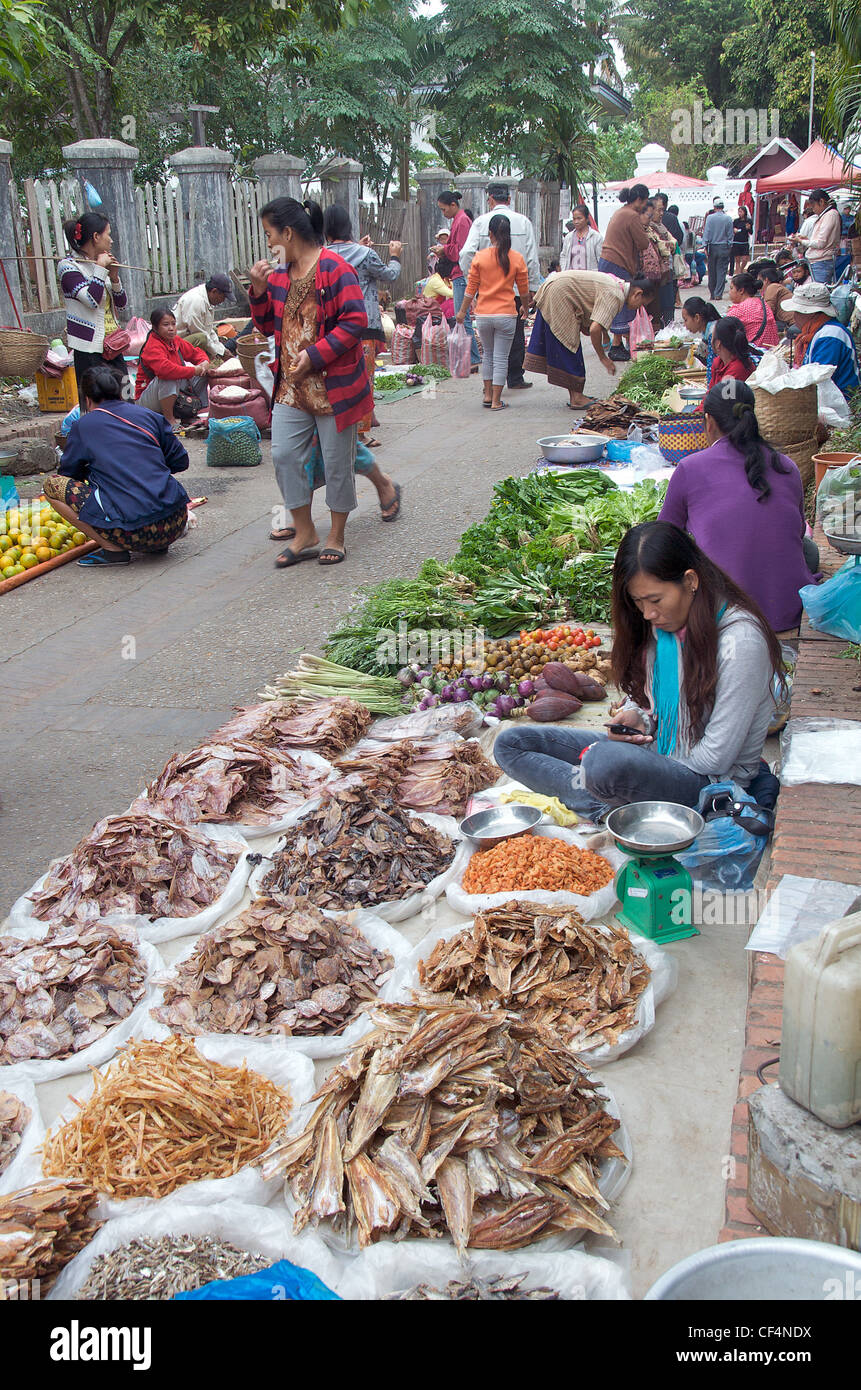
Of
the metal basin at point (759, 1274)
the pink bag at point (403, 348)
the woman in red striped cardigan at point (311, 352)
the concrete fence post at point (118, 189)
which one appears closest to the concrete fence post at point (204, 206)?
the concrete fence post at point (118, 189)

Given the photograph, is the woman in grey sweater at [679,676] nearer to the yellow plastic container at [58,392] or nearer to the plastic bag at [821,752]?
the plastic bag at [821,752]

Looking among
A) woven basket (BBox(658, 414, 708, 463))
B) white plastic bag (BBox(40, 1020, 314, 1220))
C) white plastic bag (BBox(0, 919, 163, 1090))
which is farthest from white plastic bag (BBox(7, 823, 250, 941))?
woven basket (BBox(658, 414, 708, 463))

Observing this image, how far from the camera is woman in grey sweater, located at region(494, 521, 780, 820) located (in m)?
3.49

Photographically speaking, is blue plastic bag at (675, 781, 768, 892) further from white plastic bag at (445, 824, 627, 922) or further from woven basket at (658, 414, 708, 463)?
woven basket at (658, 414, 708, 463)

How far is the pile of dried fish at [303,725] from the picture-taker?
481cm

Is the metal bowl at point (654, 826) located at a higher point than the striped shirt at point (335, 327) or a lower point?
lower

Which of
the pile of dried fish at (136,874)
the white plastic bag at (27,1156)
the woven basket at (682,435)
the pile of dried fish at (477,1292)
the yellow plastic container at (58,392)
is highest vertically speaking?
the yellow plastic container at (58,392)

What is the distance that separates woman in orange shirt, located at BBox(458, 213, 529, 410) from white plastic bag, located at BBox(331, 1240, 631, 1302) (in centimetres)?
1058

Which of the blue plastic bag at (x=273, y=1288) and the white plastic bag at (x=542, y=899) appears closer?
the blue plastic bag at (x=273, y=1288)

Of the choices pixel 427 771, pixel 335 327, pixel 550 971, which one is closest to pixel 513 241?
pixel 335 327

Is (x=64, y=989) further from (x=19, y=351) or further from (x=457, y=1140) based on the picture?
(x=19, y=351)

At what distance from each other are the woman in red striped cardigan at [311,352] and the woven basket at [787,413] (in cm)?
255

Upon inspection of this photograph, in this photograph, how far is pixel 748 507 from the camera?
474cm
